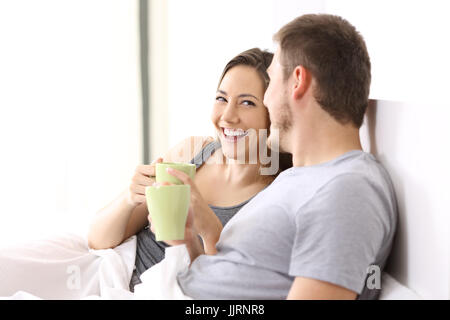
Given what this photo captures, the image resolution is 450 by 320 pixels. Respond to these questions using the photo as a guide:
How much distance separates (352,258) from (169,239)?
1.41ft

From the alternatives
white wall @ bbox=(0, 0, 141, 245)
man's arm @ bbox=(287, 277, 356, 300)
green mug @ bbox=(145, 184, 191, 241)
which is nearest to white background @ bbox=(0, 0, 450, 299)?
white wall @ bbox=(0, 0, 141, 245)

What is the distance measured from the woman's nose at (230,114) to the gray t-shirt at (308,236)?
1.21ft

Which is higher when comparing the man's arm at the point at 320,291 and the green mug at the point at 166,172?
the green mug at the point at 166,172

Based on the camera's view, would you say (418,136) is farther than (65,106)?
No

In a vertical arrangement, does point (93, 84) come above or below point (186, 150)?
above

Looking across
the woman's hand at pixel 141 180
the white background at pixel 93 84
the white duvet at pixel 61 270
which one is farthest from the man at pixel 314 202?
the white background at pixel 93 84

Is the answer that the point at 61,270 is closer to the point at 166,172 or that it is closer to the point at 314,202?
the point at 166,172

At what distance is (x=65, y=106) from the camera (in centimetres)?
316

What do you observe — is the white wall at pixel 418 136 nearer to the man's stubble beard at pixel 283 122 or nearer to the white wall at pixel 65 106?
the man's stubble beard at pixel 283 122

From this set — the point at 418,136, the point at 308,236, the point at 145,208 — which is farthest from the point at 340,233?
the point at 145,208

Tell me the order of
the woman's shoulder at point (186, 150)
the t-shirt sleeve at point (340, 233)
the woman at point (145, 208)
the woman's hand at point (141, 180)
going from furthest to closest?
the woman's shoulder at point (186, 150) → the woman at point (145, 208) → the woman's hand at point (141, 180) → the t-shirt sleeve at point (340, 233)

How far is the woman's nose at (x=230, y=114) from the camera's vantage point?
5.38 feet

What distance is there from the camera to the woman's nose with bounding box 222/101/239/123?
1.64 meters

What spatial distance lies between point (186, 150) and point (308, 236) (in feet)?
2.95
